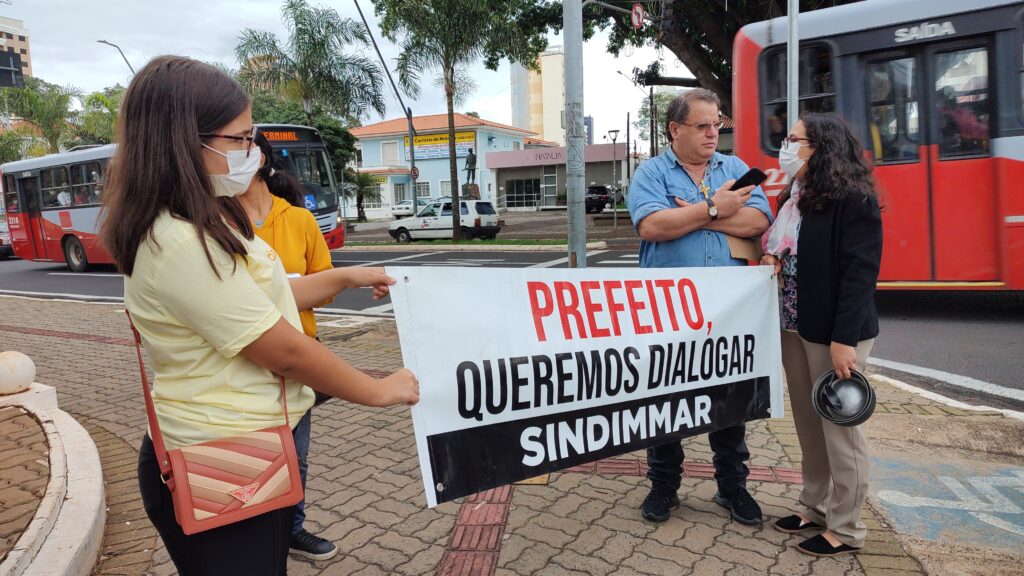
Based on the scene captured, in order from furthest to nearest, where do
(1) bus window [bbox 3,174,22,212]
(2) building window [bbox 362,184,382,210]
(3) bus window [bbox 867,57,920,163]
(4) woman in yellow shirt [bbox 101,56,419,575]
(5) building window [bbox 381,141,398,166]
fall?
1. (5) building window [bbox 381,141,398,166]
2. (2) building window [bbox 362,184,382,210]
3. (1) bus window [bbox 3,174,22,212]
4. (3) bus window [bbox 867,57,920,163]
5. (4) woman in yellow shirt [bbox 101,56,419,575]

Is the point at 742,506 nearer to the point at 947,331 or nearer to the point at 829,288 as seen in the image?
the point at 829,288

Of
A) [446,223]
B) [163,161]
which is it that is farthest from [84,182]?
[163,161]

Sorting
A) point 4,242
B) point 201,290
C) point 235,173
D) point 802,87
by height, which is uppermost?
point 802,87

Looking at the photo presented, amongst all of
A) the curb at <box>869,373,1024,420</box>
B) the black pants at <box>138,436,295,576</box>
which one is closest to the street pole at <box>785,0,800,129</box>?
the curb at <box>869,373,1024,420</box>

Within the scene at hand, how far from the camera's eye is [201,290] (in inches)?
56.7

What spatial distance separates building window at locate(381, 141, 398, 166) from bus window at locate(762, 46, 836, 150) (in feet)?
172

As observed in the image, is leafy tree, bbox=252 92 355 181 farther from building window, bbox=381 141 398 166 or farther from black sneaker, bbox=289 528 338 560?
black sneaker, bbox=289 528 338 560

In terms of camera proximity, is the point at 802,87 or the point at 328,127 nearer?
the point at 802,87

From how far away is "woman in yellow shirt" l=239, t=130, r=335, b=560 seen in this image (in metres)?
2.71

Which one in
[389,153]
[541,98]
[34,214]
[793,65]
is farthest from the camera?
[541,98]

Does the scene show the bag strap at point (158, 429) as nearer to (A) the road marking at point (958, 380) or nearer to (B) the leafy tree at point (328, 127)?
(A) the road marking at point (958, 380)

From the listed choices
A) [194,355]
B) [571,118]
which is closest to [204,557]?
[194,355]

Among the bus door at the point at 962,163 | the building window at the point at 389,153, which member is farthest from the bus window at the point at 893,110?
the building window at the point at 389,153

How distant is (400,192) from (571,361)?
5719cm
